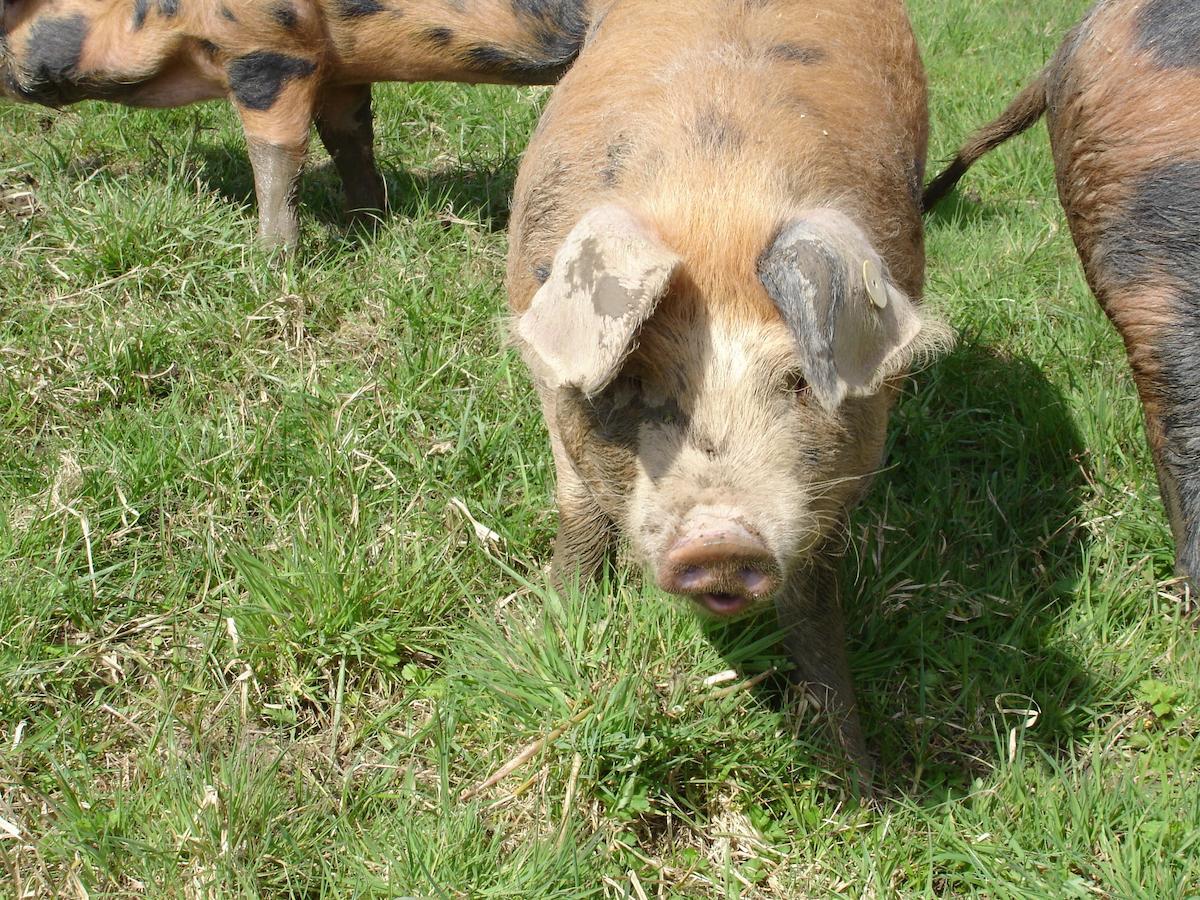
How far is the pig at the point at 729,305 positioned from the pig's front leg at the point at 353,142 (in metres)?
2.25

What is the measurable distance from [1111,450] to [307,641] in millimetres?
2657

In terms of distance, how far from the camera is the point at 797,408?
2512 millimetres

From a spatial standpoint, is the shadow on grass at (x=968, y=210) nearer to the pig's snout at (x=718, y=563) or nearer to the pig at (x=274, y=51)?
the pig at (x=274, y=51)

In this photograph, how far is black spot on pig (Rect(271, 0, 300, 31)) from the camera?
4.81 meters

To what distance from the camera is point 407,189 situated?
5.62 m

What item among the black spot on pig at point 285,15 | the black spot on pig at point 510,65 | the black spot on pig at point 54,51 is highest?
the black spot on pig at point 285,15

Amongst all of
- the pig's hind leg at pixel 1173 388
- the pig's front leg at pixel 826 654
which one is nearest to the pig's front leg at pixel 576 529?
the pig's front leg at pixel 826 654

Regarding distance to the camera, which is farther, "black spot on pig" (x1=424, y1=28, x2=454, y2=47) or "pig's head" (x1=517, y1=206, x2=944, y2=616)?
"black spot on pig" (x1=424, y1=28, x2=454, y2=47)

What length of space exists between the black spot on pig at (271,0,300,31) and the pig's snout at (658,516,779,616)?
11.2ft

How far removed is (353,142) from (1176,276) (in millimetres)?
3594

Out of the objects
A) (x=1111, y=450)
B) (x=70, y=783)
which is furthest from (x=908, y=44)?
(x=70, y=783)

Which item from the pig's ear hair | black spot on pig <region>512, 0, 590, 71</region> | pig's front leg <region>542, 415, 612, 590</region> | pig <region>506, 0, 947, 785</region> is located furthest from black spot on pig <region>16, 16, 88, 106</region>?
the pig's ear hair

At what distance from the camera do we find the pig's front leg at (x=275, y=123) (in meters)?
4.91

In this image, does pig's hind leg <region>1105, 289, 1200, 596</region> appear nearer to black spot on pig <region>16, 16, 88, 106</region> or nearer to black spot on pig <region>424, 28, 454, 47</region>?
black spot on pig <region>424, 28, 454, 47</region>
